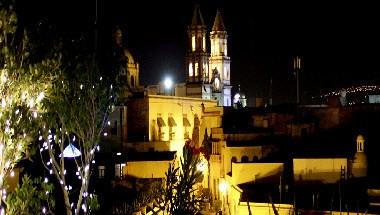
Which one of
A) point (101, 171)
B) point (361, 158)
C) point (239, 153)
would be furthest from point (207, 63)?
point (361, 158)

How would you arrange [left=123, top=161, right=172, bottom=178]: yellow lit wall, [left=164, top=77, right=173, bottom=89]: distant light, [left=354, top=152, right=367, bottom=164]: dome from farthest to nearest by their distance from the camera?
[left=164, top=77, right=173, bottom=89]: distant light → [left=123, top=161, right=172, bottom=178]: yellow lit wall → [left=354, top=152, right=367, bottom=164]: dome

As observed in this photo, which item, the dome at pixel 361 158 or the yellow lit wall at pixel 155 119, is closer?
the dome at pixel 361 158

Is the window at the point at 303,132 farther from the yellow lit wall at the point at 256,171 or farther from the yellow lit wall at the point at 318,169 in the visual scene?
the yellow lit wall at the point at 318,169

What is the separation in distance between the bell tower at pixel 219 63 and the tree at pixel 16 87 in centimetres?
4268

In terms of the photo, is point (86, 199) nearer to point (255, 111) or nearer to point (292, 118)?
point (292, 118)

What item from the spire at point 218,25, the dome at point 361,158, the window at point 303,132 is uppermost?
the spire at point 218,25

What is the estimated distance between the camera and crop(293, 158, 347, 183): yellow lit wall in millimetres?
24359

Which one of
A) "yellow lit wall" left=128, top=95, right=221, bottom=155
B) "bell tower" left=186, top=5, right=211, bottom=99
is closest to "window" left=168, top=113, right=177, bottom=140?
"yellow lit wall" left=128, top=95, right=221, bottom=155

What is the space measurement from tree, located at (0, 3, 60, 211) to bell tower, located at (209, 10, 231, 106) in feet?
140

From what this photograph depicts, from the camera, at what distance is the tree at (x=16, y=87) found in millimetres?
12109

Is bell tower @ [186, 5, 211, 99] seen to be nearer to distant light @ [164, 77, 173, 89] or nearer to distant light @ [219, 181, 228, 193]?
distant light @ [164, 77, 173, 89]

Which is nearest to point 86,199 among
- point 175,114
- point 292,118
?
point 292,118

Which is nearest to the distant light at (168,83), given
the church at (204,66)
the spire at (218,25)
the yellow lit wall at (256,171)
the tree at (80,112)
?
the church at (204,66)

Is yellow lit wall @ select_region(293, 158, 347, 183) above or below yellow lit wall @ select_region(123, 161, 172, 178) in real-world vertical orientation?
above
